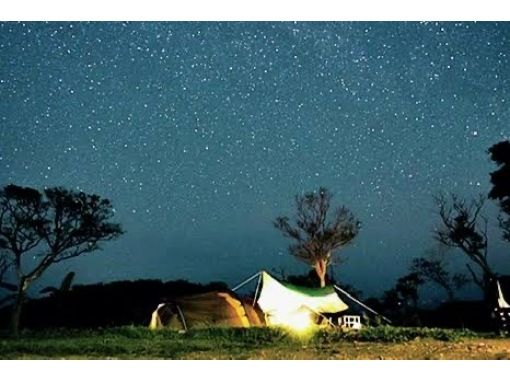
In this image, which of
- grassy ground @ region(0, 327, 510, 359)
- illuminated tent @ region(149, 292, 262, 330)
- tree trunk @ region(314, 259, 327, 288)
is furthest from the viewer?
tree trunk @ region(314, 259, 327, 288)

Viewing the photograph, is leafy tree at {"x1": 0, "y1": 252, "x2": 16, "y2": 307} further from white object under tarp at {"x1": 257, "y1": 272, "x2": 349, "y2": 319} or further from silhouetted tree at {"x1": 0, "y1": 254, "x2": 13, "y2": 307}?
white object under tarp at {"x1": 257, "y1": 272, "x2": 349, "y2": 319}

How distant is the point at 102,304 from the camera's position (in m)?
11.0

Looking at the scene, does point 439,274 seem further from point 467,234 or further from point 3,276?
point 3,276

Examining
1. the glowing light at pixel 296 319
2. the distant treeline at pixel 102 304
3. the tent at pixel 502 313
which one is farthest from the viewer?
the distant treeline at pixel 102 304

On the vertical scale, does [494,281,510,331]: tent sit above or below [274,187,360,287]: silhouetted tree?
below

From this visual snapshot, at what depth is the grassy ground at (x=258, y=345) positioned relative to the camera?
269 inches

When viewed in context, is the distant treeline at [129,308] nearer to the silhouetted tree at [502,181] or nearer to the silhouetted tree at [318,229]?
the silhouetted tree at [318,229]

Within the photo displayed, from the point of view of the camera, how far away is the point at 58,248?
10.7 meters

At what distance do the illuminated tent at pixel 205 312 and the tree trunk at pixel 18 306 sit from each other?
2.05 meters

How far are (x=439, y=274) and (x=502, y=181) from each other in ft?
6.58

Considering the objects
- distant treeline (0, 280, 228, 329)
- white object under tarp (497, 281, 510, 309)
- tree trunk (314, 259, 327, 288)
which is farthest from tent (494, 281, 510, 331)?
distant treeline (0, 280, 228, 329)

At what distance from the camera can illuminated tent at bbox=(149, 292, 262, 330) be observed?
9.59 meters

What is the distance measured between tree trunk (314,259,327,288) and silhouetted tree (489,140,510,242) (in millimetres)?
2625

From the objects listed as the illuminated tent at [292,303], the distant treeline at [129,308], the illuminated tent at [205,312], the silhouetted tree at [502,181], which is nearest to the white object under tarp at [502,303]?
the distant treeline at [129,308]
